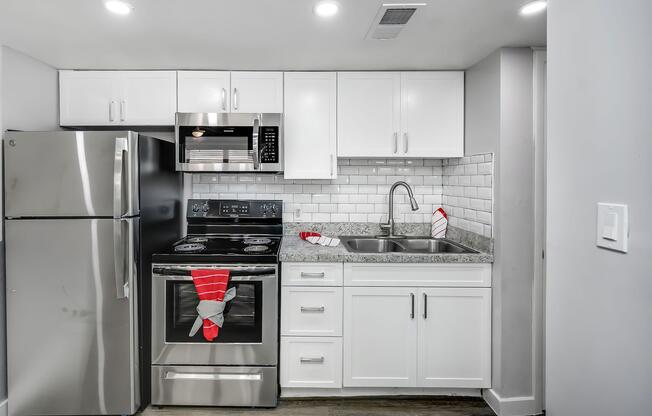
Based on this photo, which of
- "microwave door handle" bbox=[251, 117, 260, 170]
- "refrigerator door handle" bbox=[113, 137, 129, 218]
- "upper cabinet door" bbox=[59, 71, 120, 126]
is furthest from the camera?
"upper cabinet door" bbox=[59, 71, 120, 126]

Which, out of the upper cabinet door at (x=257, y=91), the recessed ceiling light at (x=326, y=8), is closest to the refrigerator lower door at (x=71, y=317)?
the upper cabinet door at (x=257, y=91)

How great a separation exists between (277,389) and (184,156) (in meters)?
1.66

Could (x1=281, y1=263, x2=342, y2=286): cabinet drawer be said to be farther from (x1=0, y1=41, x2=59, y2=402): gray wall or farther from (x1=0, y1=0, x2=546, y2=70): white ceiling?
(x1=0, y1=41, x2=59, y2=402): gray wall

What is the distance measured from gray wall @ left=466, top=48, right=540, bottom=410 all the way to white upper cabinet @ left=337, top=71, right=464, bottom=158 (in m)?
0.42

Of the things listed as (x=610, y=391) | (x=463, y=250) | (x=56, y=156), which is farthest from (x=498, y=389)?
(x=56, y=156)

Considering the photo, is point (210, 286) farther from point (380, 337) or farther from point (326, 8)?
point (326, 8)

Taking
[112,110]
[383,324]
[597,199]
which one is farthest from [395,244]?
[112,110]

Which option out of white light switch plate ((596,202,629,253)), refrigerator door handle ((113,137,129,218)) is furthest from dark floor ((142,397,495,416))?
white light switch plate ((596,202,629,253))

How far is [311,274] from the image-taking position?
2418 mm

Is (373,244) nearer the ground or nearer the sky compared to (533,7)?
nearer the ground

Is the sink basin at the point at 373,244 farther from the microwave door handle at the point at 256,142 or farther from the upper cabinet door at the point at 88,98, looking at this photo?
the upper cabinet door at the point at 88,98

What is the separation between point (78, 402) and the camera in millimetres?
2225

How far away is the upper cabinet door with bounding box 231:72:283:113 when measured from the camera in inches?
108

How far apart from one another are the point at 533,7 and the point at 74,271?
280cm
